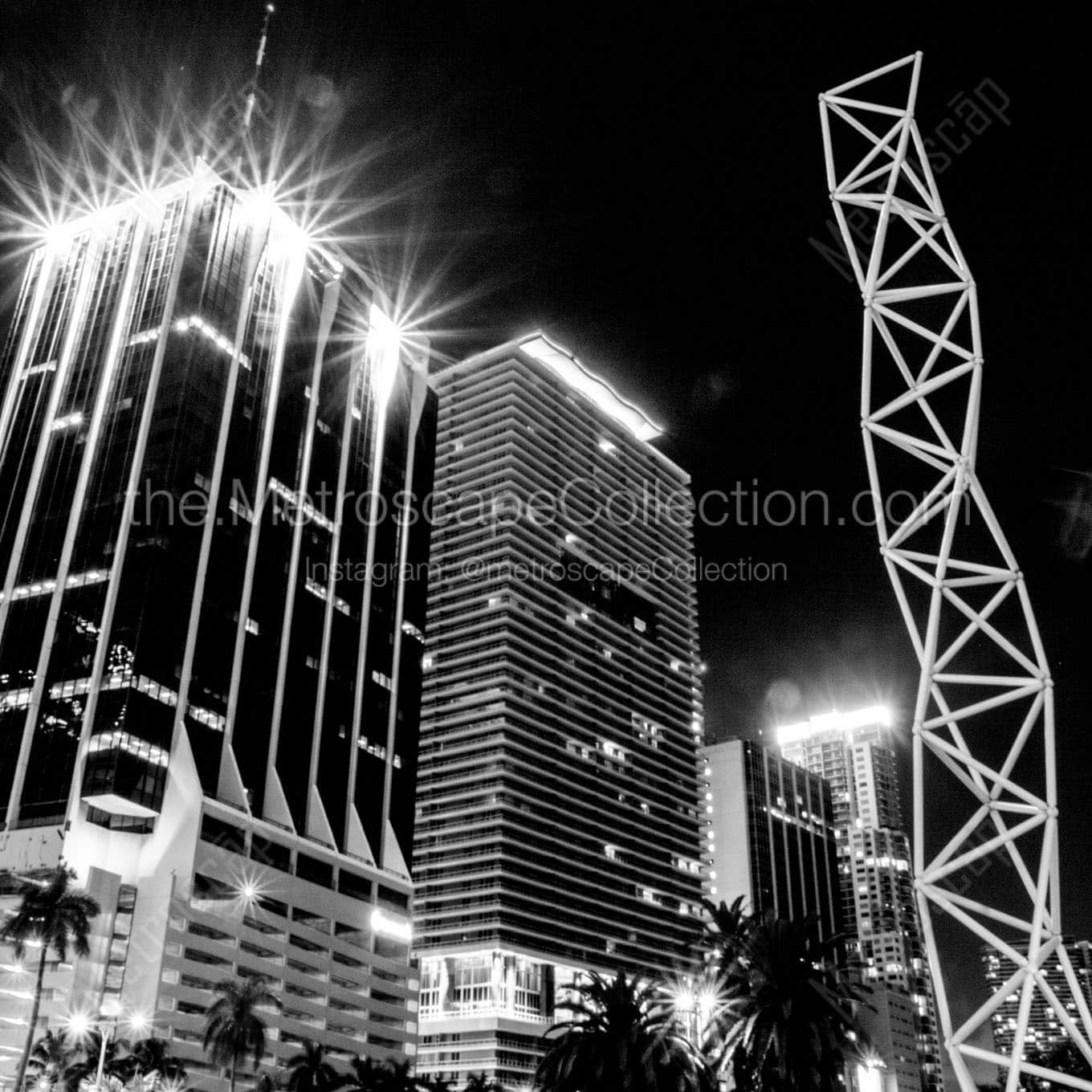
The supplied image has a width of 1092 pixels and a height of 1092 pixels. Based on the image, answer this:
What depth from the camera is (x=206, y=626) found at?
366 ft

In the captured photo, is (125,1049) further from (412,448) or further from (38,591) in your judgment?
(412,448)

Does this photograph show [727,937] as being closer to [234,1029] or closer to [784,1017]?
[784,1017]

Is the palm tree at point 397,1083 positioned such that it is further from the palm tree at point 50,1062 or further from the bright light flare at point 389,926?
the bright light flare at point 389,926

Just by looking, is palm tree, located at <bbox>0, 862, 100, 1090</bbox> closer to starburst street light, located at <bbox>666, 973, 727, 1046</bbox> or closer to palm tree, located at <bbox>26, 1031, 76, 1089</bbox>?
palm tree, located at <bbox>26, 1031, 76, 1089</bbox>

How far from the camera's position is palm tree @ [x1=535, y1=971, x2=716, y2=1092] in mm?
44344

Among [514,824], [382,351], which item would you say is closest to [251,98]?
[382,351]

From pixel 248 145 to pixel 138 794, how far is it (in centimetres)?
8149

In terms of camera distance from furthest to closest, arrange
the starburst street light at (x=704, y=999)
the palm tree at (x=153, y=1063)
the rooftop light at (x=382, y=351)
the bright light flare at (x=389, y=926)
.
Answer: the rooftop light at (x=382, y=351)
the bright light flare at (x=389, y=926)
the palm tree at (x=153, y=1063)
the starburst street light at (x=704, y=999)

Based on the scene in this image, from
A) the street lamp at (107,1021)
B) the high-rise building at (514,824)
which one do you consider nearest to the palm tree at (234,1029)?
the street lamp at (107,1021)

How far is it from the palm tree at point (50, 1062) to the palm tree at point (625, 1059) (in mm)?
37638

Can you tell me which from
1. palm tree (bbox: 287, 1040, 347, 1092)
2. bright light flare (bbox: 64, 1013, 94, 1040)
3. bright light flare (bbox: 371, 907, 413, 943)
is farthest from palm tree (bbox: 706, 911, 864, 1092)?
bright light flare (bbox: 371, 907, 413, 943)

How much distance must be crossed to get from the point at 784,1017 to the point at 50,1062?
50.7 meters

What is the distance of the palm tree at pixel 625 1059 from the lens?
145ft

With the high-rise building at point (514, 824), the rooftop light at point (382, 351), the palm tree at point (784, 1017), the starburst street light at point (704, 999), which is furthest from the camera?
the high-rise building at point (514, 824)
